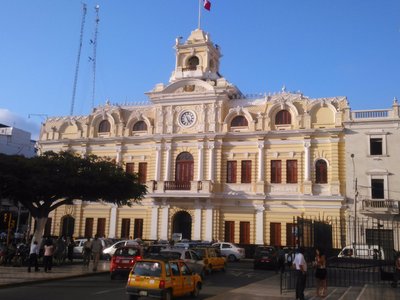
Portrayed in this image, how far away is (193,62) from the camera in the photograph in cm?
4572

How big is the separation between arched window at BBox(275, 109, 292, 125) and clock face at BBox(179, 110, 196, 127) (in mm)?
7454

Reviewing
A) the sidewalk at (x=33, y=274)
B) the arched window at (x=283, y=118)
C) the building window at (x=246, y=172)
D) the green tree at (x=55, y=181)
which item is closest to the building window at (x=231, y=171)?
the building window at (x=246, y=172)

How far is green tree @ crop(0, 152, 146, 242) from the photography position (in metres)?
24.3

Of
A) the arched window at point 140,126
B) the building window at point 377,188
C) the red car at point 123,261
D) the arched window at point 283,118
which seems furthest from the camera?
the arched window at point 140,126

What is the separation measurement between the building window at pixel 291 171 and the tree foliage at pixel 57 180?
15.5m

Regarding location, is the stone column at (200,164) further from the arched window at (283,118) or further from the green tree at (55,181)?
the green tree at (55,181)

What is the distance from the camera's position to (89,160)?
88.9 ft

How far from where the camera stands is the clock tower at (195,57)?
4444 centimetres

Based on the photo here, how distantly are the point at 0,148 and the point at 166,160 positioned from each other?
35521 mm

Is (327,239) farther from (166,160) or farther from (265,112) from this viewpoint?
(166,160)

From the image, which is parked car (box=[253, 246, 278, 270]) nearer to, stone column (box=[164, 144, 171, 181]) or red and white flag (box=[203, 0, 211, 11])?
stone column (box=[164, 144, 171, 181])

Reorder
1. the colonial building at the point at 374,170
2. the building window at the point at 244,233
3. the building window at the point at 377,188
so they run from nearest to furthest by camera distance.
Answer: the colonial building at the point at 374,170 < the building window at the point at 377,188 < the building window at the point at 244,233

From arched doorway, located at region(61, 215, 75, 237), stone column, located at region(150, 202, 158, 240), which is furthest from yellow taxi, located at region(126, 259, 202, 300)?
arched doorway, located at region(61, 215, 75, 237)

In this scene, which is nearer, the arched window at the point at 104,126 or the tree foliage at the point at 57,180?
the tree foliage at the point at 57,180
